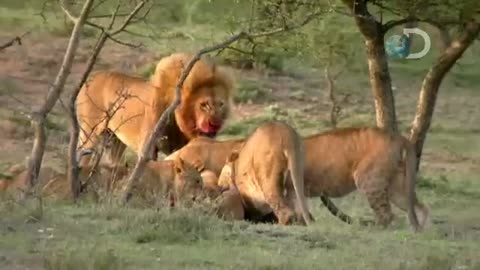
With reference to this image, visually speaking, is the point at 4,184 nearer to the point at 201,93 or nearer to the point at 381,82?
the point at 201,93

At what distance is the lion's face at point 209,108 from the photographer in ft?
45.8

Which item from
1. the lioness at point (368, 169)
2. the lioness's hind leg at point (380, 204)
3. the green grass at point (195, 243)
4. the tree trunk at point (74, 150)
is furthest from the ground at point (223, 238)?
the tree trunk at point (74, 150)

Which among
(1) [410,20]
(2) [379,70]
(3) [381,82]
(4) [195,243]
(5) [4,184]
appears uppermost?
(1) [410,20]

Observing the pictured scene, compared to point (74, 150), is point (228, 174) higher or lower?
lower

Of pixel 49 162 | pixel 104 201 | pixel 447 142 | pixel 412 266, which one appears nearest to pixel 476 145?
pixel 447 142

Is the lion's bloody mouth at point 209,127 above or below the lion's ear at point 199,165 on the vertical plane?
above

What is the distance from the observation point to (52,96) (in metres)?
11.4

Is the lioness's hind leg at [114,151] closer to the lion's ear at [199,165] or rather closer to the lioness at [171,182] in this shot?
the lion's ear at [199,165]

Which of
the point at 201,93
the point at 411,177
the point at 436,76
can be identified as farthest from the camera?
the point at 436,76

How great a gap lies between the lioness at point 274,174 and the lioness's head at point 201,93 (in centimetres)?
217

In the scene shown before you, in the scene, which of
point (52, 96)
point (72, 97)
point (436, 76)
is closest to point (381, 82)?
point (436, 76)

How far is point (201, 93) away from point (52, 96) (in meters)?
2.83

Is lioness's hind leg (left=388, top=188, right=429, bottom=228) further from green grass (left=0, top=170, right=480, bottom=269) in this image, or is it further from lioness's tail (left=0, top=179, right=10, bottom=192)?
lioness's tail (left=0, top=179, right=10, bottom=192)

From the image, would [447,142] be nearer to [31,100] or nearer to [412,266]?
[31,100]
